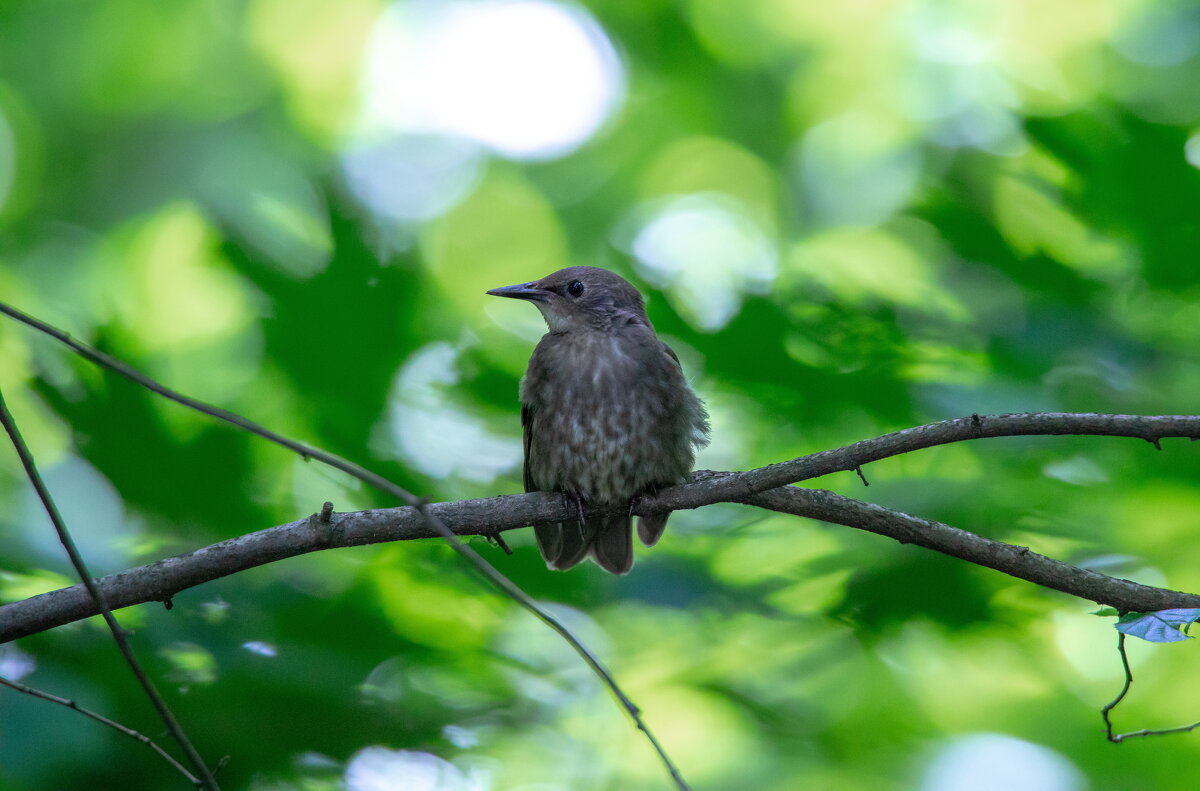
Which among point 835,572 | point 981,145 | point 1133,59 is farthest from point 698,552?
point 1133,59

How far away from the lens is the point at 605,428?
15.1ft

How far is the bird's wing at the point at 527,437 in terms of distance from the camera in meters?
4.91

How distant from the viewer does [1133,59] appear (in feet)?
20.2

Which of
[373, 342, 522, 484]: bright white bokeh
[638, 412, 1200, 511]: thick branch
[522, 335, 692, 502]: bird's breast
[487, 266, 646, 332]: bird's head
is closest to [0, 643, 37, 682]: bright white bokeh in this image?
[373, 342, 522, 484]: bright white bokeh

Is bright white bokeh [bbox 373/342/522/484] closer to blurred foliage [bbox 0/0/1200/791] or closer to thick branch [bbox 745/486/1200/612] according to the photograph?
blurred foliage [bbox 0/0/1200/791]

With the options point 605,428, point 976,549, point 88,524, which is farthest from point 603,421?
point 88,524

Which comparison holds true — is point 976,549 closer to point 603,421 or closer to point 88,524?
point 603,421

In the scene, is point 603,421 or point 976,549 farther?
point 603,421

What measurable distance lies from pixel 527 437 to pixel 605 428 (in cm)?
52

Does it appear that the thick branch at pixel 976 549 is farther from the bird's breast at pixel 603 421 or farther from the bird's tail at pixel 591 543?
the bird's tail at pixel 591 543

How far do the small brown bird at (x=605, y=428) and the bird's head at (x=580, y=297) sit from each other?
46mm

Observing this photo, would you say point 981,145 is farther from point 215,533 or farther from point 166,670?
point 166,670

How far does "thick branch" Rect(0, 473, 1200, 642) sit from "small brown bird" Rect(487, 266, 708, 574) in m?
1.27

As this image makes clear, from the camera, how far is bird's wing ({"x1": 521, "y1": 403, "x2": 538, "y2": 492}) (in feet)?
16.1
